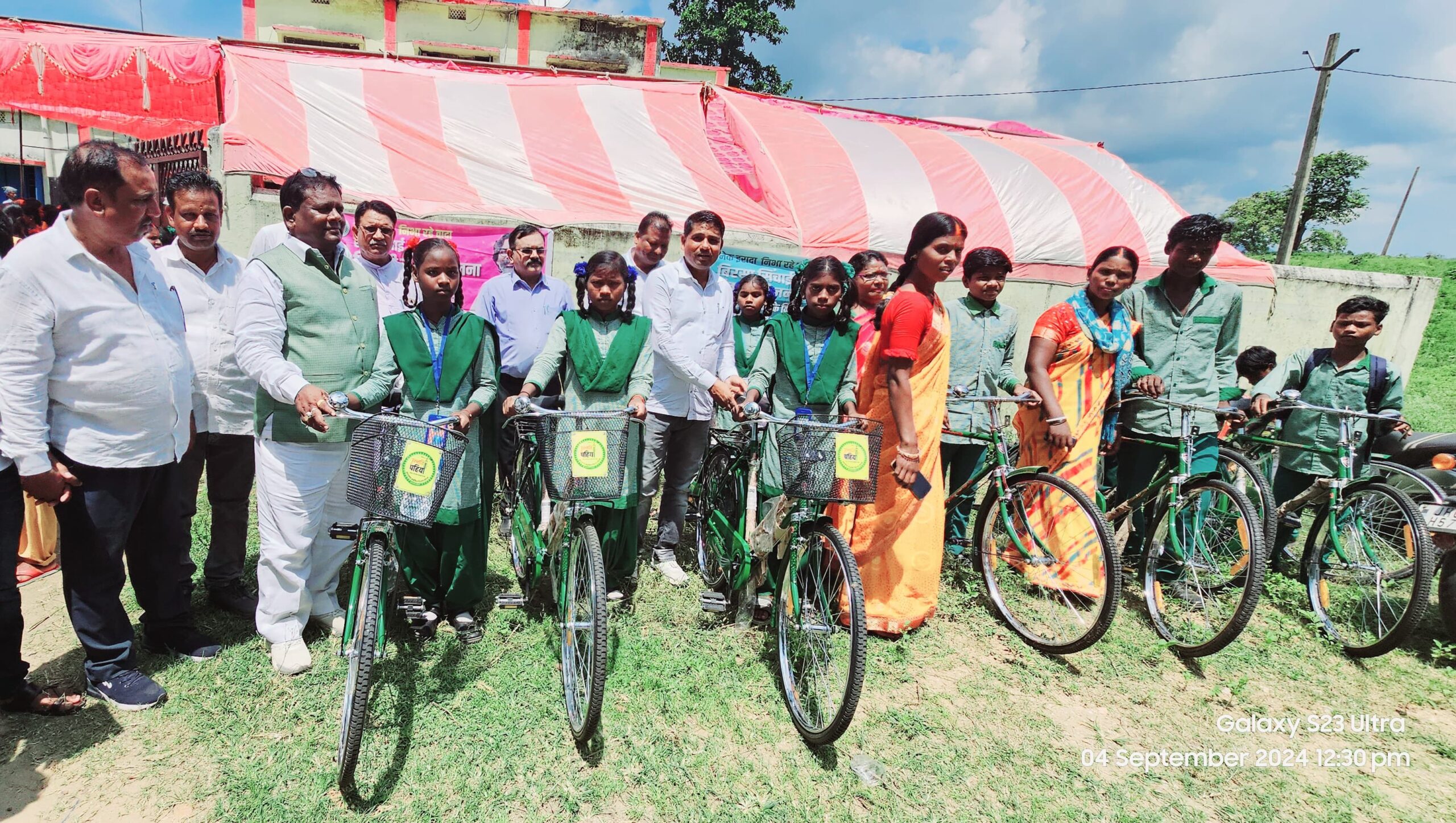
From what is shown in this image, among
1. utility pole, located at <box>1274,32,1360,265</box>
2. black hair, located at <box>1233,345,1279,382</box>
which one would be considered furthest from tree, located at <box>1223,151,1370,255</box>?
black hair, located at <box>1233,345,1279,382</box>

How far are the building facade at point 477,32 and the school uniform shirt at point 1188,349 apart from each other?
14809 mm

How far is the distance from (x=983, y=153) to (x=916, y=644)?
823cm

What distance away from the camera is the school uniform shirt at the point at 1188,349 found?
382 cm

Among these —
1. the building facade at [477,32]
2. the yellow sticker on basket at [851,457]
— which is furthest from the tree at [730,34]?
the yellow sticker on basket at [851,457]

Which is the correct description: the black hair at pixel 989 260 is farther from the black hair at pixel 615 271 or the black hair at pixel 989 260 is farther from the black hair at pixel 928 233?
the black hair at pixel 615 271

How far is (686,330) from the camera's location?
3.85 meters

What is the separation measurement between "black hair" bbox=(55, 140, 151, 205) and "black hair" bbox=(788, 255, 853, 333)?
260cm

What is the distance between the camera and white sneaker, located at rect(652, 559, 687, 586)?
401 centimetres

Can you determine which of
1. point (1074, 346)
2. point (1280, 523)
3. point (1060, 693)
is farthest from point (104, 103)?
point (1280, 523)

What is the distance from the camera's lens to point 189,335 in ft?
9.98

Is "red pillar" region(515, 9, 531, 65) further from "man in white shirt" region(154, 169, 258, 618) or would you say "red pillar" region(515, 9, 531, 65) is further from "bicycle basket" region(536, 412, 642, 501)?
"bicycle basket" region(536, 412, 642, 501)

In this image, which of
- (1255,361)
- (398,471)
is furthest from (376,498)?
(1255,361)

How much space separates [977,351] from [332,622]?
3.67 m

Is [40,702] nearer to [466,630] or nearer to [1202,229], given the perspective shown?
[466,630]
